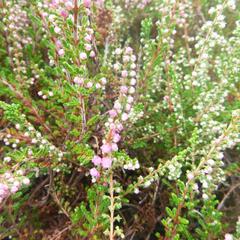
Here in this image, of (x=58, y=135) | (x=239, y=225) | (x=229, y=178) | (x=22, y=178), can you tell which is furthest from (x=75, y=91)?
(x=229, y=178)

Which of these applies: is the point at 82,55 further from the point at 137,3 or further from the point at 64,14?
the point at 137,3

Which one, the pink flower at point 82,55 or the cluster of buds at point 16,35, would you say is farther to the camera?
the cluster of buds at point 16,35

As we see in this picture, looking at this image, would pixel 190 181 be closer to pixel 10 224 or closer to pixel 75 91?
pixel 75 91

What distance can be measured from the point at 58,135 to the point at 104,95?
327mm

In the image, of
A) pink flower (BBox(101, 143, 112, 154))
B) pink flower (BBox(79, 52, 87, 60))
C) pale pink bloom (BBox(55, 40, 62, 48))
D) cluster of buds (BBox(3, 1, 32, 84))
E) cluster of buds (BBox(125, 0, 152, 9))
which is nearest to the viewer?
pink flower (BBox(101, 143, 112, 154))

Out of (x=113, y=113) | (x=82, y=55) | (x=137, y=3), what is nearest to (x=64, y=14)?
(x=82, y=55)

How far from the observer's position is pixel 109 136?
4.21ft

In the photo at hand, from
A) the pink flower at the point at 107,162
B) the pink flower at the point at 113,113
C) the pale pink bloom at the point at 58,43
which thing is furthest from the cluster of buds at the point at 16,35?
the pink flower at the point at 107,162

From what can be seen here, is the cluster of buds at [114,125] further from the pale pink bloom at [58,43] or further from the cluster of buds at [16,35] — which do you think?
the cluster of buds at [16,35]

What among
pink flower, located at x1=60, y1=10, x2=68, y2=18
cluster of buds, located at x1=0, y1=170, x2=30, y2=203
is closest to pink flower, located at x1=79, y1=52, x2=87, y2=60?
pink flower, located at x1=60, y1=10, x2=68, y2=18

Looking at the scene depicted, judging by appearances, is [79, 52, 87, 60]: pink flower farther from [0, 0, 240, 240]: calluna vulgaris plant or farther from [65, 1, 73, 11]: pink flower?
[65, 1, 73, 11]: pink flower

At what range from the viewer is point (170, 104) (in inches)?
80.6

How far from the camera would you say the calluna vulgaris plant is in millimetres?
1439

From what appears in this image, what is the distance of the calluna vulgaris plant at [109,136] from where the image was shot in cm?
144
